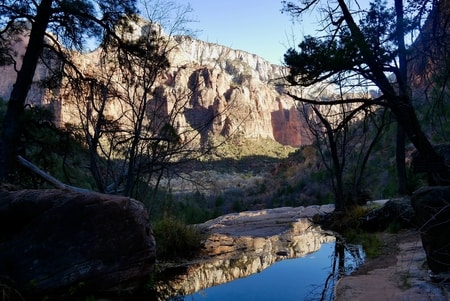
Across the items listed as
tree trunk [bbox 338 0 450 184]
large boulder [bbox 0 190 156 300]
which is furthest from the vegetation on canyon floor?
large boulder [bbox 0 190 156 300]

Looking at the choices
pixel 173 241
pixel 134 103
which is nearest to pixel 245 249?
pixel 173 241

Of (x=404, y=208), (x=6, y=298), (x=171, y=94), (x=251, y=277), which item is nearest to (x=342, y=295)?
(x=251, y=277)

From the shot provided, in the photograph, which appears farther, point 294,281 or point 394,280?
point 294,281

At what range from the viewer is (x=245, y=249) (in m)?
9.45

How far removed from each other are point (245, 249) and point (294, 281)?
3161 millimetres

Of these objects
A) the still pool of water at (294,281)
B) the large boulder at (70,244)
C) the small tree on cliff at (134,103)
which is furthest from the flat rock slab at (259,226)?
the large boulder at (70,244)

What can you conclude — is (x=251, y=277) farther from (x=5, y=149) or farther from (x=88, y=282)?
(x=5, y=149)

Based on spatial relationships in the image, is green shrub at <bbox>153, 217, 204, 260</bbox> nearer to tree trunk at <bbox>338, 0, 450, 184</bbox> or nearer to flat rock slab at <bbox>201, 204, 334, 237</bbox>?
flat rock slab at <bbox>201, 204, 334, 237</bbox>

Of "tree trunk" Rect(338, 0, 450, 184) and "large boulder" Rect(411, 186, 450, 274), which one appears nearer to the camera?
"large boulder" Rect(411, 186, 450, 274)

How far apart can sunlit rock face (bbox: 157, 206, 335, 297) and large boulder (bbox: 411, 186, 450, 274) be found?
3.22m

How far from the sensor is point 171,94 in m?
9.23

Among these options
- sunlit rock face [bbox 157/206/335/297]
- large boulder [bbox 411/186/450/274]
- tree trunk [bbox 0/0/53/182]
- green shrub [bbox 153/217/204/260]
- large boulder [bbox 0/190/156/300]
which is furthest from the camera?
green shrub [bbox 153/217/204/260]

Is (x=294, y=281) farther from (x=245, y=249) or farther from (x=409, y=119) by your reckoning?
(x=245, y=249)

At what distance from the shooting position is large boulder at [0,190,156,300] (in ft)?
15.6
